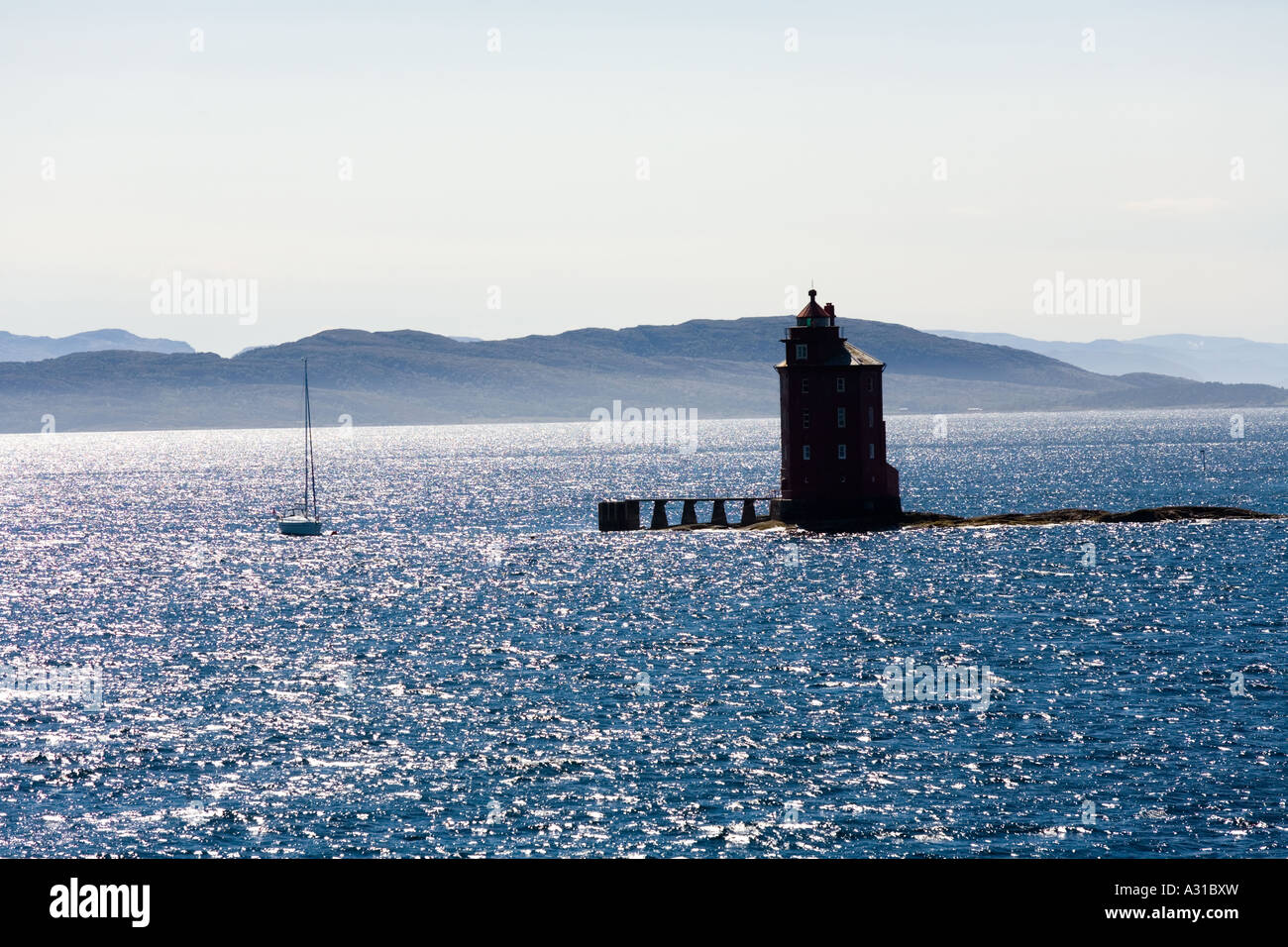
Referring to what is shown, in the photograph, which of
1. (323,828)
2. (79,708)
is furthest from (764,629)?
(323,828)

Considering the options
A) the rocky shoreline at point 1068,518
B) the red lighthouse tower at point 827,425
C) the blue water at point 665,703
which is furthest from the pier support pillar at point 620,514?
the red lighthouse tower at point 827,425

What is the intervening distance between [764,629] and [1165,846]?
33.1m

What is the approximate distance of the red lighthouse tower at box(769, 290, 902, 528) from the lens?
8788cm

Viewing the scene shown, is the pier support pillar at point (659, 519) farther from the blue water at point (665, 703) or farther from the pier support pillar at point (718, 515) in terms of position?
the blue water at point (665, 703)

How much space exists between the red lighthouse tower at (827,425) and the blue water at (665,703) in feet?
9.75

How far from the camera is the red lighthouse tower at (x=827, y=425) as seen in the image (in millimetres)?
87875

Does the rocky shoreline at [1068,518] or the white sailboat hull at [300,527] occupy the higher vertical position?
the rocky shoreline at [1068,518]

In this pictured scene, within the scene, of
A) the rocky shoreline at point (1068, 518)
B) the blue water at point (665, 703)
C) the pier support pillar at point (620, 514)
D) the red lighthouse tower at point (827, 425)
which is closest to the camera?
the blue water at point (665, 703)

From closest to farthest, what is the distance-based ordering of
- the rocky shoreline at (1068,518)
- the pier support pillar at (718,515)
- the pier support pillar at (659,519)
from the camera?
the rocky shoreline at (1068,518), the pier support pillar at (718,515), the pier support pillar at (659,519)

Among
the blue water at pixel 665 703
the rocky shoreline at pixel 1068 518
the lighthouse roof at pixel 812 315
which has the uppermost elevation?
the lighthouse roof at pixel 812 315

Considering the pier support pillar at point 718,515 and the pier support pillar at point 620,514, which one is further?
the pier support pillar at point 620,514

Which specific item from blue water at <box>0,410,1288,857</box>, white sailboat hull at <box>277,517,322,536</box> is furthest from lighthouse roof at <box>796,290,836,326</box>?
white sailboat hull at <box>277,517,322,536</box>

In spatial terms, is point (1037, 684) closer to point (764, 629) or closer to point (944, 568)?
point (764, 629)

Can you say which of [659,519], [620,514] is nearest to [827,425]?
[659,519]
